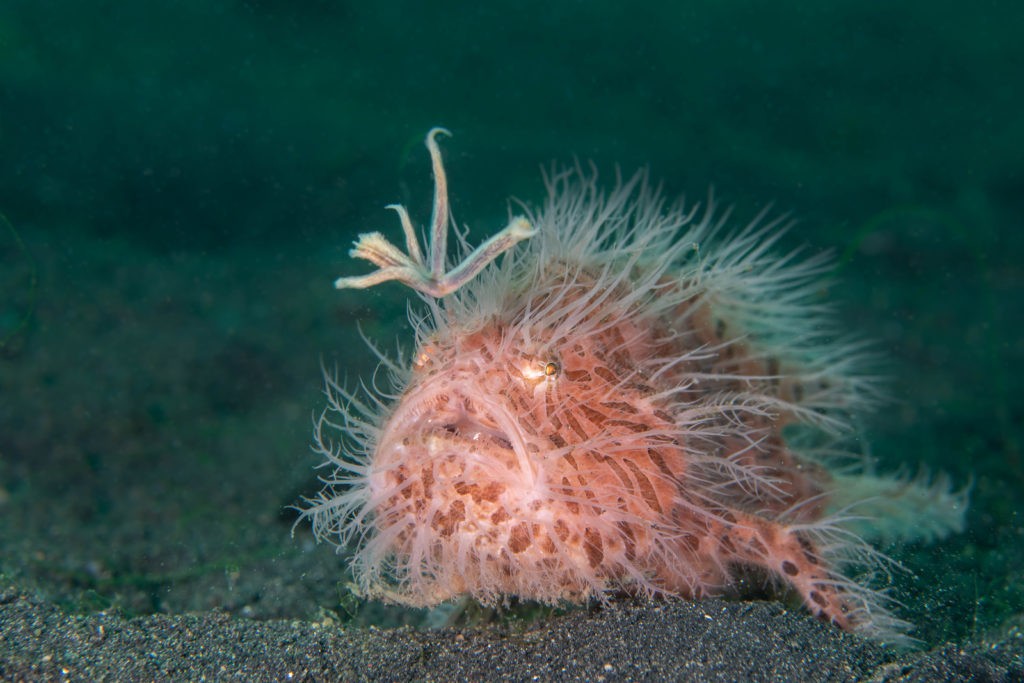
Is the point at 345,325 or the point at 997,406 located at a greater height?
the point at 345,325

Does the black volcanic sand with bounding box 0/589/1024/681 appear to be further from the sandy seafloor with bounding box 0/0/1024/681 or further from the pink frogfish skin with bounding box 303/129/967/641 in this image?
the pink frogfish skin with bounding box 303/129/967/641

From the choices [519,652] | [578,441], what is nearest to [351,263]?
[578,441]

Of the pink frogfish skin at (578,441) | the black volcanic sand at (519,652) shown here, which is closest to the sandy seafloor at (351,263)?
the black volcanic sand at (519,652)

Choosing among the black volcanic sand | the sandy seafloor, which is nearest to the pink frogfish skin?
the black volcanic sand

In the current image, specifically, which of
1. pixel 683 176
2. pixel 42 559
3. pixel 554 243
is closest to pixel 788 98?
pixel 683 176

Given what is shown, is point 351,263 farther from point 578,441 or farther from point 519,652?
point 519,652

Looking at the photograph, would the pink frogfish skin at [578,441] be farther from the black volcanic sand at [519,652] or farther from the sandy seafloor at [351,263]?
the sandy seafloor at [351,263]

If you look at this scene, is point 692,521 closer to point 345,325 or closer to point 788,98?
point 345,325
